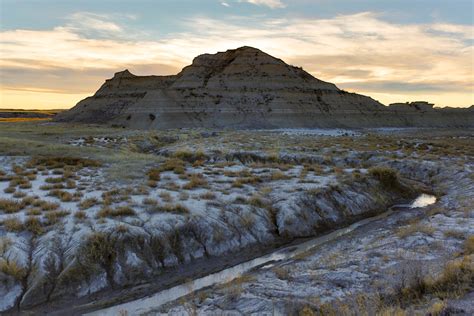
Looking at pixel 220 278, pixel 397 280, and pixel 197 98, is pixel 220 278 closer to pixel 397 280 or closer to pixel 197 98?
pixel 397 280

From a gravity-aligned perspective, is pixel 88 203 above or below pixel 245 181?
below

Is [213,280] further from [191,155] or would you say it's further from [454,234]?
[191,155]

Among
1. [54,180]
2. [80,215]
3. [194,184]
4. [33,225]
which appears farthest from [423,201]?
[54,180]

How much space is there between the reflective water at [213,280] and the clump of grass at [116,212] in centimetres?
375

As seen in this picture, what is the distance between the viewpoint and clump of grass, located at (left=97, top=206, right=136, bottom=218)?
1246 centimetres

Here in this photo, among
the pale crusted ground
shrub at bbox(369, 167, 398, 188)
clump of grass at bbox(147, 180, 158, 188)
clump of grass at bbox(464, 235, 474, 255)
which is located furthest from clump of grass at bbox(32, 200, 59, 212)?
shrub at bbox(369, 167, 398, 188)

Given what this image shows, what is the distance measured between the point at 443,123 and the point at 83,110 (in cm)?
11284

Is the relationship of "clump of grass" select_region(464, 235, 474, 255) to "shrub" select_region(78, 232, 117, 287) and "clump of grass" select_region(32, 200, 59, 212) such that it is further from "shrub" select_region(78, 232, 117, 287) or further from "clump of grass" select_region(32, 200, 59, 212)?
"clump of grass" select_region(32, 200, 59, 212)

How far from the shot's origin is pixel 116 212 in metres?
12.6

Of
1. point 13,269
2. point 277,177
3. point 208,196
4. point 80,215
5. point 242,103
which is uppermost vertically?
point 242,103

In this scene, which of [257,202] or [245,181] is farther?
[245,181]

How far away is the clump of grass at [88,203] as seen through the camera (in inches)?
521

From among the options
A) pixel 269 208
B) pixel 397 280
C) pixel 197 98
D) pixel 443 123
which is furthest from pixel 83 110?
pixel 397 280

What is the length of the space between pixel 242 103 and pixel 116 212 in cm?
8796
